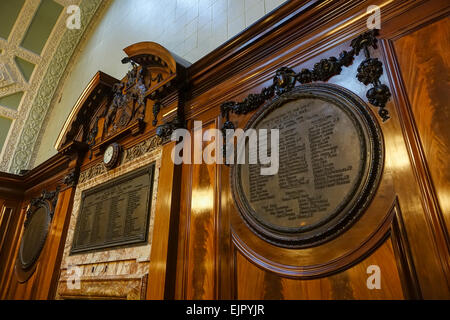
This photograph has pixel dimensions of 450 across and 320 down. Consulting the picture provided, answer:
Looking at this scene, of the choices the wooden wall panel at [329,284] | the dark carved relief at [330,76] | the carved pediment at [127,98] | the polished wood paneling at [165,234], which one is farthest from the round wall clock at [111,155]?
the wooden wall panel at [329,284]

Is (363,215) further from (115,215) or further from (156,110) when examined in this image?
(115,215)

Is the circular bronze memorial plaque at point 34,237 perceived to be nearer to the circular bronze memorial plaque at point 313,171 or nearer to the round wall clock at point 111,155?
the round wall clock at point 111,155

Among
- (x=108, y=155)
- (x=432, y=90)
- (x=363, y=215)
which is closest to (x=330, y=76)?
(x=432, y=90)

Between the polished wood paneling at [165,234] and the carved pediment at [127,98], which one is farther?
the carved pediment at [127,98]

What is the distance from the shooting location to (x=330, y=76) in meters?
1.95

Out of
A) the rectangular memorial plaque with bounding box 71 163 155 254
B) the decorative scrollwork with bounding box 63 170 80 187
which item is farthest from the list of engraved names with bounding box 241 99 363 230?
the decorative scrollwork with bounding box 63 170 80 187

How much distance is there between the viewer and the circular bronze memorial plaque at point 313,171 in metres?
1.62

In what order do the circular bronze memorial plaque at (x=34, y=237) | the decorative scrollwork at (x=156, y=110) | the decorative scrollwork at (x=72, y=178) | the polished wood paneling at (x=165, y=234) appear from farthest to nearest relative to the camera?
the circular bronze memorial plaque at (x=34, y=237) → the decorative scrollwork at (x=72, y=178) → the decorative scrollwork at (x=156, y=110) → the polished wood paneling at (x=165, y=234)

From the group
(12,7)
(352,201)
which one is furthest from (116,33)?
(352,201)

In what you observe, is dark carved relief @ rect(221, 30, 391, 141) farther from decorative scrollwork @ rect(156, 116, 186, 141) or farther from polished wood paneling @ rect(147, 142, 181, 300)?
polished wood paneling @ rect(147, 142, 181, 300)

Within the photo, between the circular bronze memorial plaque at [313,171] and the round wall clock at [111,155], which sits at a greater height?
the round wall clock at [111,155]

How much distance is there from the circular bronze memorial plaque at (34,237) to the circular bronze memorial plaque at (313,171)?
12.6ft

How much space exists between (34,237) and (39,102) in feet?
12.4
